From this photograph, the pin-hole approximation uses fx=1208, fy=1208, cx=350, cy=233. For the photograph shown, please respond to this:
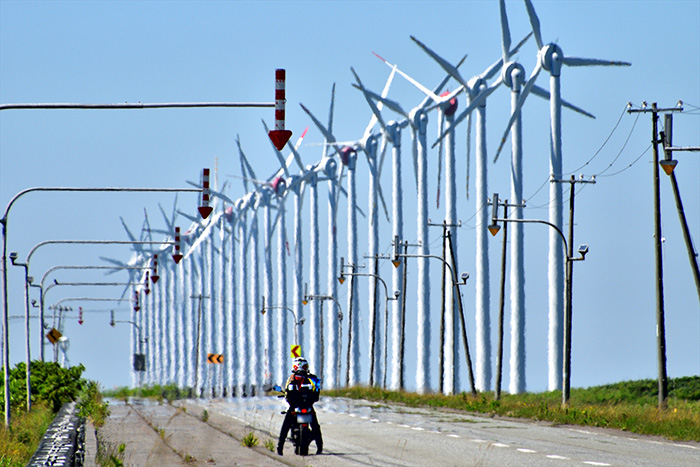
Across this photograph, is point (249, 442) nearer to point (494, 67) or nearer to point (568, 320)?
point (568, 320)

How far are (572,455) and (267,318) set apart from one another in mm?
86389

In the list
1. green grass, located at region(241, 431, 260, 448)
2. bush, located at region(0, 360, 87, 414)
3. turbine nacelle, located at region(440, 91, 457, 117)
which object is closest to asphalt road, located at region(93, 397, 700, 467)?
green grass, located at region(241, 431, 260, 448)

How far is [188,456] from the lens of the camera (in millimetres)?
21672

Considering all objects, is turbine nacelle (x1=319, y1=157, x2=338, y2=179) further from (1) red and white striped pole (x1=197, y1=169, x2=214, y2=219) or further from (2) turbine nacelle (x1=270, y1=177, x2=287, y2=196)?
(1) red and white striped pole (x1=197, y1=169, x2=214, y2=219)

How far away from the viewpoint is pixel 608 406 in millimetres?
37906

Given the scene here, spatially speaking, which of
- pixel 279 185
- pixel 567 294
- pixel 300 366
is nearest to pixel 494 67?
pixel 567 294

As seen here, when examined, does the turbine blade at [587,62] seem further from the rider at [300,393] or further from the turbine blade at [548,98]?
the rider at [300,393]

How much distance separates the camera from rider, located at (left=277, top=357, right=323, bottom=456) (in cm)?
2320

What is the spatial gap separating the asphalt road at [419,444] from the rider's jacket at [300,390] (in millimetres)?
1065

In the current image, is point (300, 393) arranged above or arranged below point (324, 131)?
below

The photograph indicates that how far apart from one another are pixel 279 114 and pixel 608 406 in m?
24.1

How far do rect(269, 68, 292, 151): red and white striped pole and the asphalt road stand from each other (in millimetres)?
6773

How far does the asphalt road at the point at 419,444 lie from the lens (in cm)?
2156

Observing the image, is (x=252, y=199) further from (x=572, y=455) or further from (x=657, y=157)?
(x=572, y=455)
